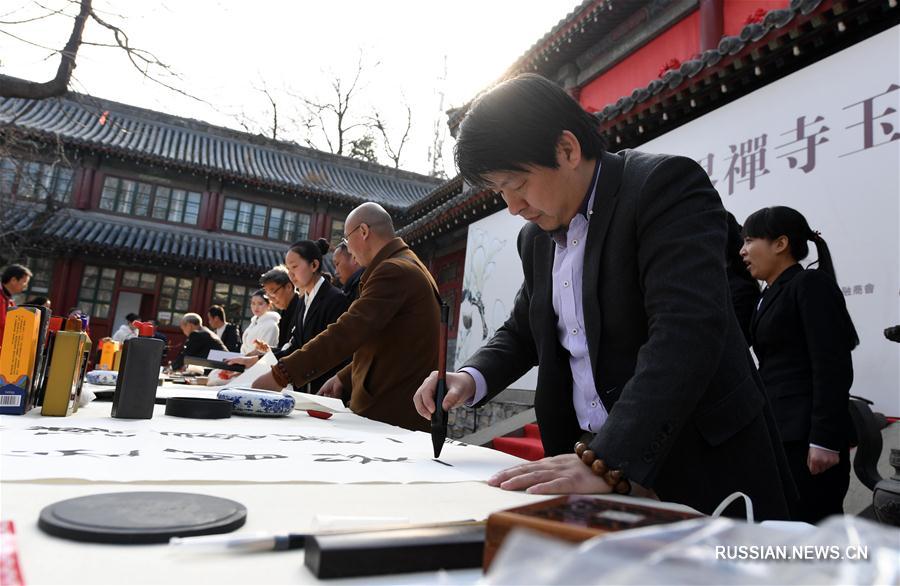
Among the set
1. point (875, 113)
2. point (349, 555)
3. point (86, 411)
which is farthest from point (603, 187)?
point (875, 113)

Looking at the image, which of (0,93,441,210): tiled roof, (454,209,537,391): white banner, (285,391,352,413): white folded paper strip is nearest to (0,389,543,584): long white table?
(285,391,352,413): white folded paper strip

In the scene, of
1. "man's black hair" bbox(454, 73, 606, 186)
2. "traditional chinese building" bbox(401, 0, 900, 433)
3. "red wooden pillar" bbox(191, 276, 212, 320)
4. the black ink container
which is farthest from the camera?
"red wooden pillar" bbox(191, 276, 212, 320)

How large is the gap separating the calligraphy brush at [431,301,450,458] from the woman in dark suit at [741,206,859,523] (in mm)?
1395

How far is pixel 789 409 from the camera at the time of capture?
1987 mm

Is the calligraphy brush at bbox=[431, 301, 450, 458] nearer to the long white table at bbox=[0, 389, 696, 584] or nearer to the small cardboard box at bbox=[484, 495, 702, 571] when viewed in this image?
the long white table at bbox=[0, 389, 696, 584]

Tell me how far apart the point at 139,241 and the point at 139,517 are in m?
14.3

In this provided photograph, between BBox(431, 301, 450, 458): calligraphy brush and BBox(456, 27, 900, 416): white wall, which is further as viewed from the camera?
BBox(456, 27, 900, 416): white wall

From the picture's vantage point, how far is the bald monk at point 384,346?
2066 millimetres

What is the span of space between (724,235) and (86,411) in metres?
1.72

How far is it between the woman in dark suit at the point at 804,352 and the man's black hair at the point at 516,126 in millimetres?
1267

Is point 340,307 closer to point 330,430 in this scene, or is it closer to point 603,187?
point 330,430

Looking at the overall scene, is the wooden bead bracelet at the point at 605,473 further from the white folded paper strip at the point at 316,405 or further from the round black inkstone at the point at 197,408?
the white folded paper strip at the point at 316,405

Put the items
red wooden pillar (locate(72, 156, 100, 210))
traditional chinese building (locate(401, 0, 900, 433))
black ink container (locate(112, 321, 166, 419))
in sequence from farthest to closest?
red wooden pillar (locate(72, 156, 100, 210)) < traditional chinese building (locate(401, 0, 900, 433)) < black ink container (locate(112, 321, 166, 419))

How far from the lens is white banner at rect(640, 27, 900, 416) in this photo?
2.71 metres
